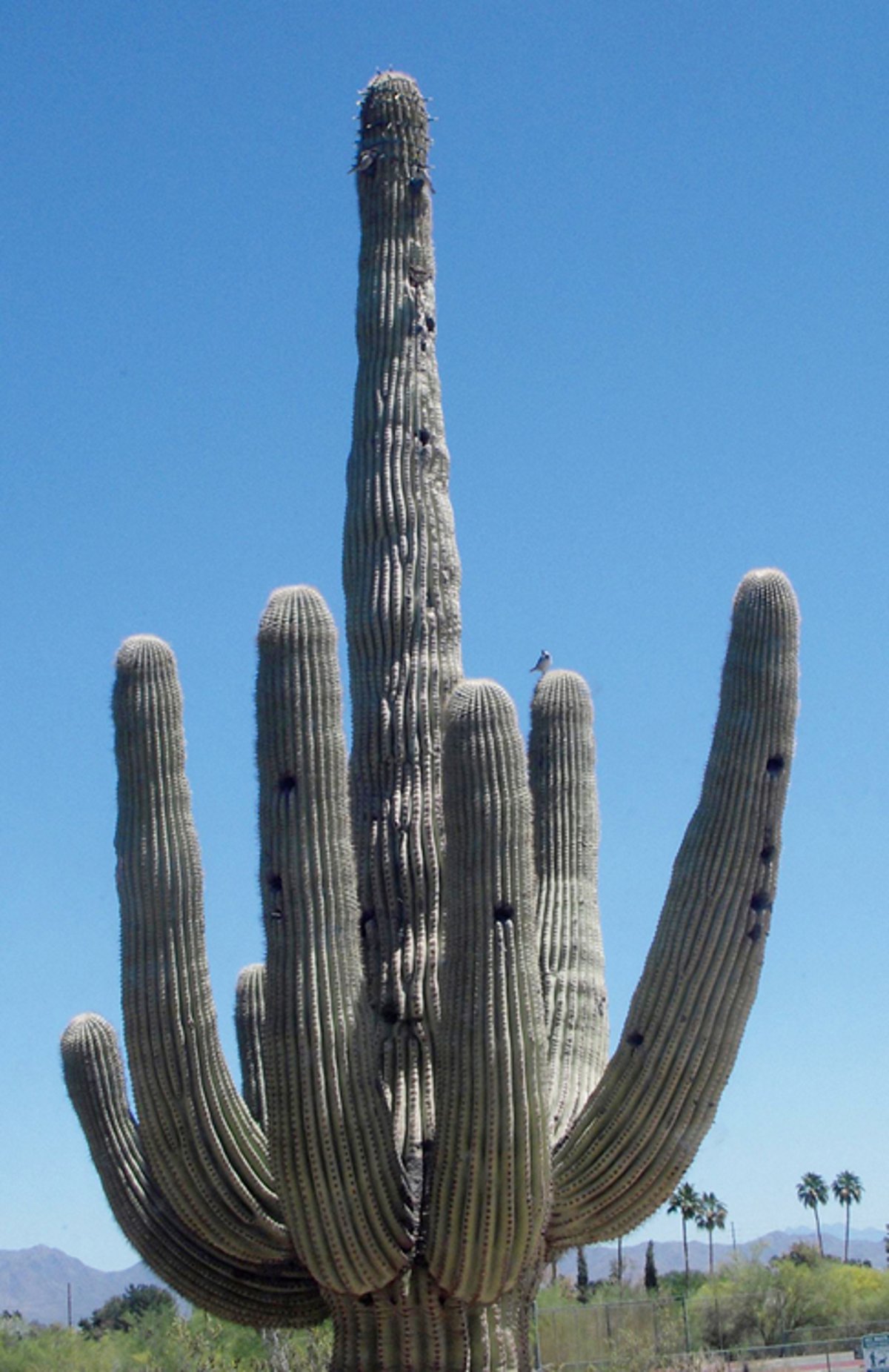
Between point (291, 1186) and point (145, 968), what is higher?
point (145, 968)

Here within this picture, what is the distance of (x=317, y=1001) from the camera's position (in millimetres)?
9055

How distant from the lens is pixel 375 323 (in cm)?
1166

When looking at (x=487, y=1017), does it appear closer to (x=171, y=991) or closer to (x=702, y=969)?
(x=702, y=969)

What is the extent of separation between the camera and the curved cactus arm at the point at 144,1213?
33.3 ft

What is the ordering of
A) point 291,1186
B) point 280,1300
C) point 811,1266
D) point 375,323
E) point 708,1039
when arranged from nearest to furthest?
point 291,1186 → point 708,1039 → point 280,1300 → point 375,323 → point 811,1266

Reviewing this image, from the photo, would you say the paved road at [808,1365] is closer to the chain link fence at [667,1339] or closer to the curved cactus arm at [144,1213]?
the chain link fence at [667,1339]

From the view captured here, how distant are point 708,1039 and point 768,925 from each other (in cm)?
71

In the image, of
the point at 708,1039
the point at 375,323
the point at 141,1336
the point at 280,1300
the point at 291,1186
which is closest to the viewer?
the point at 291,1186

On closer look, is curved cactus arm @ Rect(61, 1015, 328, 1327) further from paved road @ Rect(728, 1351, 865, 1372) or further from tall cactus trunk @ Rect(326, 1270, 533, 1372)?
paved road @ Rect(728, 1351, 865, 1372)

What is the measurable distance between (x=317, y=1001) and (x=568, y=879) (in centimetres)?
261

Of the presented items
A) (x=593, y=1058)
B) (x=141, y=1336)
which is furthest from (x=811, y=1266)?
(x=593, y=1058)

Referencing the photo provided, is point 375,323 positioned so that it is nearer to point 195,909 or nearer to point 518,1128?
point 195,909

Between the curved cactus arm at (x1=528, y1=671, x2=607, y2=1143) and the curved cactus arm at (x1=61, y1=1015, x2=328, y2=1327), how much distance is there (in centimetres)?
197

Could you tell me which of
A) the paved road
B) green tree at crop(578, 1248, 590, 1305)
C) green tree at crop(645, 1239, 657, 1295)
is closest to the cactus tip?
the paved road
